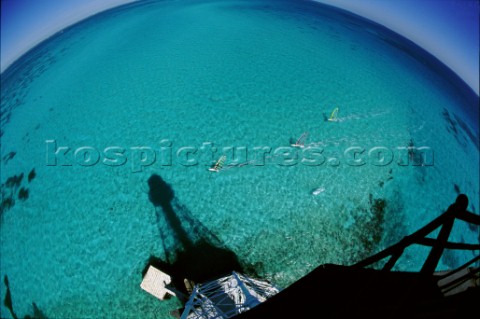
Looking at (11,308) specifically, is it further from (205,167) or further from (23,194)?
(205,167)

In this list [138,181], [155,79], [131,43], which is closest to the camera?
[138,181]

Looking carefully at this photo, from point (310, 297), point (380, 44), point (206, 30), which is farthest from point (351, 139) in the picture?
point (380, 44)

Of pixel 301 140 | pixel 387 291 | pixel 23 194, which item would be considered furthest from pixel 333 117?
pixel 23 194

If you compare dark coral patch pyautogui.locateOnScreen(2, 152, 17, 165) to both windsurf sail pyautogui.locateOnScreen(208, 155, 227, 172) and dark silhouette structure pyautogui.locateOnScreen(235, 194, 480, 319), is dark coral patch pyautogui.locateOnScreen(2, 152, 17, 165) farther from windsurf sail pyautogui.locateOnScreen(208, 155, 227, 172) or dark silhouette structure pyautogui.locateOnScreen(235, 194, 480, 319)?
dark silhouette structure pyautogui.locateOnScreen(235, 194, 480, 319)

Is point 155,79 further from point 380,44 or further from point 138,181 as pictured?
point 380,44

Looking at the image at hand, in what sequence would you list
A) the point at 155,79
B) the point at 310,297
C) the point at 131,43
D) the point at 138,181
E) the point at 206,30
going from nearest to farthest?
the point at 310,297 < the point at 138,181 < the point at 155,79 < the point at 131,43 < the point at 206,30

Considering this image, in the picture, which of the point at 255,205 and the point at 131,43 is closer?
the point at 255,205
